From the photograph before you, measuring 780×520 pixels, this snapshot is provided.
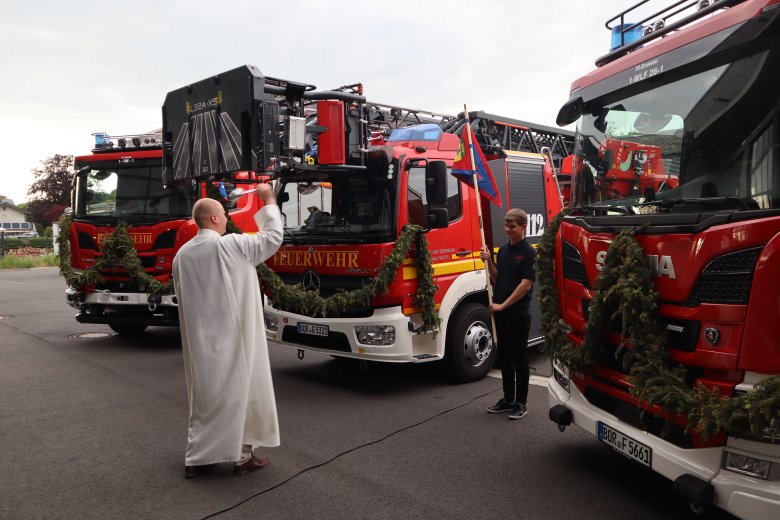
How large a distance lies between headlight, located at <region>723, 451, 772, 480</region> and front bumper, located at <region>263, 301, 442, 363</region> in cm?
334

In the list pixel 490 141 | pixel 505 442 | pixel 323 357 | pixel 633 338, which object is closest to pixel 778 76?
pixel 633 338

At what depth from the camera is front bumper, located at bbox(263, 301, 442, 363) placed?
230 inches

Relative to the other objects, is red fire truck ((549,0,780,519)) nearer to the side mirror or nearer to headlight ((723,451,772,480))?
headlight ((723,451,772,480))

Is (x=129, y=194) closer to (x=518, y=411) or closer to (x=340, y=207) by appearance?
(x=340, y=207)

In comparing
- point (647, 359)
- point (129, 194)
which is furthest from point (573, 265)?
point (129, 194)

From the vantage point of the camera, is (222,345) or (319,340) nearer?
(222,345)

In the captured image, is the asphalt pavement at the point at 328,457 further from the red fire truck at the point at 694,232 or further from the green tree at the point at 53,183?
the green tree at the point at 53,183

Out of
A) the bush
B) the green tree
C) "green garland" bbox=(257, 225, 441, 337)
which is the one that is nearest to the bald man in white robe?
"green garland" bbox=(257, 225, 441, 337)

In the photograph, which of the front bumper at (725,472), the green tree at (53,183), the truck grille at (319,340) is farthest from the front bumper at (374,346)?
the green tree at (53,183)

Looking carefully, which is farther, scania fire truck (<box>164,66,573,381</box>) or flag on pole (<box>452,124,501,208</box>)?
flag on pole (<box>452,124,501,208</box>)

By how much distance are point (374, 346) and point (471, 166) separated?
6.68 ft

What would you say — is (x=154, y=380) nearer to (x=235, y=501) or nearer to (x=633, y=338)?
(x=235, y=501)

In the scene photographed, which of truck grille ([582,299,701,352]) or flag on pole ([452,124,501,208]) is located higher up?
flag on pole ([452,124,501,208])

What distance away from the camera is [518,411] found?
5.38 metres
